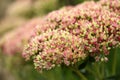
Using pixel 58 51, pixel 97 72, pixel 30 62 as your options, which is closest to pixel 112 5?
pixel 97 72

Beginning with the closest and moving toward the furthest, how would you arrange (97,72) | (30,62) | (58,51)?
(58,51) → (97,72) → (30,62)

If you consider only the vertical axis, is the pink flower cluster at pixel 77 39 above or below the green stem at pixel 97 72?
above

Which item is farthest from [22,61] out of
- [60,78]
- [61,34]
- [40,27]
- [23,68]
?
[61,34]

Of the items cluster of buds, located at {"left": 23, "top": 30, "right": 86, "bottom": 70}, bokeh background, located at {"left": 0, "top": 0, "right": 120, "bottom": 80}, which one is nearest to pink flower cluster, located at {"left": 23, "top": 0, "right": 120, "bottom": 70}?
cluster of buds, located at {"left": 23, "top": 30, "right": 86, "bottom": 70}

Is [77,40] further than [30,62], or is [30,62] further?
[30,62]

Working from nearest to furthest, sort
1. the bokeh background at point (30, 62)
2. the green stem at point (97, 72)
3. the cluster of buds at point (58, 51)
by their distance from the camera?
the cluster of buds at point (58, 51)
the green stem at point (97, 72)
the bokeh background at point (30, 62)

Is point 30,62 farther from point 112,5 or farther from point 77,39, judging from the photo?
point 77,39

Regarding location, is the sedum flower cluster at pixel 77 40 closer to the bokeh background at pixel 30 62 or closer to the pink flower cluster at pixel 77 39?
the pink flower cluster at pixel 77 39

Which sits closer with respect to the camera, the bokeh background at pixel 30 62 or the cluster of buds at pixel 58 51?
the cluster of buds at pixel 58 51

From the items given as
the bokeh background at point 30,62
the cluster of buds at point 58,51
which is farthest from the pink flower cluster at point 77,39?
the bokeh background at point 30,62

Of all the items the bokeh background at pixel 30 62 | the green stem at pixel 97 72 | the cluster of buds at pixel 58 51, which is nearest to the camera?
the cluster of buds at pixel 58 51

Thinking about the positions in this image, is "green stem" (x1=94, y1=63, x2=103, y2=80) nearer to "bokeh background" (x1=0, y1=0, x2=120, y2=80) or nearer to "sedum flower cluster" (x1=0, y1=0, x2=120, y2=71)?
"bokeh background" (x1=0, y1=0, x2=120, y2=80)
